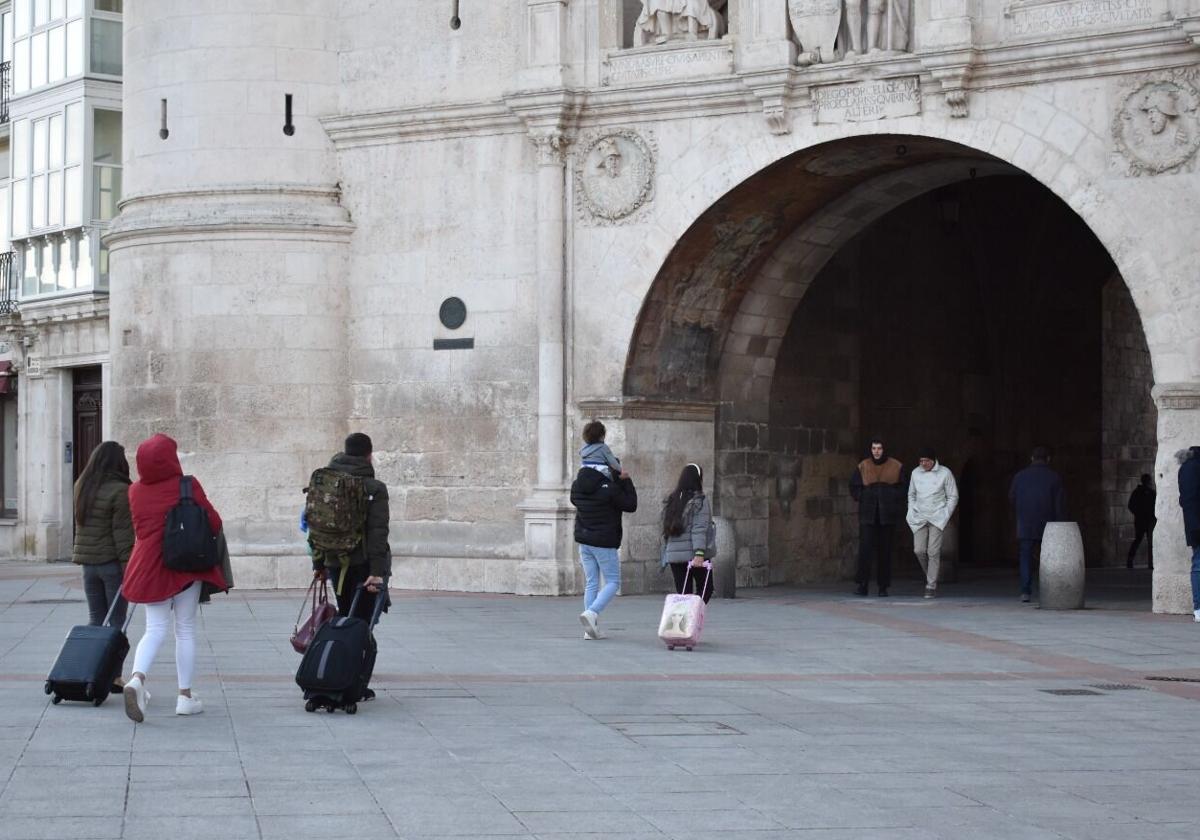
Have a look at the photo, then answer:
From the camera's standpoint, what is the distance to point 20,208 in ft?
90.5

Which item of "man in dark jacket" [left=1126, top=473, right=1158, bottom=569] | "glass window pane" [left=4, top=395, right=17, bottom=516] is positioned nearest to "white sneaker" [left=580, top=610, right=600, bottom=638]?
"man in dark jacket" [left=1126, top=473, right=1158, bottom=569]

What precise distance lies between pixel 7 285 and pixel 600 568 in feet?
53.4

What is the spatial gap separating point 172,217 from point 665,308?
5.49m

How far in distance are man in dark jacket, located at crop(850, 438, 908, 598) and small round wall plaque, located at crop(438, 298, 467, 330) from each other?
4.43 meters

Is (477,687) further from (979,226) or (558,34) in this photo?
(979,226)

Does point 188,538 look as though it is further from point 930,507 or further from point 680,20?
point 930,507

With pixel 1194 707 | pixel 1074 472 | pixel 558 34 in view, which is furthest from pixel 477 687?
pixel 1074 472

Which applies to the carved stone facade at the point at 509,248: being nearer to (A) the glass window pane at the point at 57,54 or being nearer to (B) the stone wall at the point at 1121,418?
(A) the glass window pane at the point at 57,54

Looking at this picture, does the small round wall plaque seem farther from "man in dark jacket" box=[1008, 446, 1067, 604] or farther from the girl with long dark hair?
"man in dark jacket" box=[1008, 446, 1067, 604]

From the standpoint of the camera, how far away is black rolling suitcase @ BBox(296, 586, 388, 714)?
34.0 feet

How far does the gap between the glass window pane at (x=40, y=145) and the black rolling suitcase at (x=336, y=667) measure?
1802 cm

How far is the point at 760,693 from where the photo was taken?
38.1 ft

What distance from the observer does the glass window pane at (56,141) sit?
87.3 feet

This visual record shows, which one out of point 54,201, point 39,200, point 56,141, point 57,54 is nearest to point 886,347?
point 54,201
